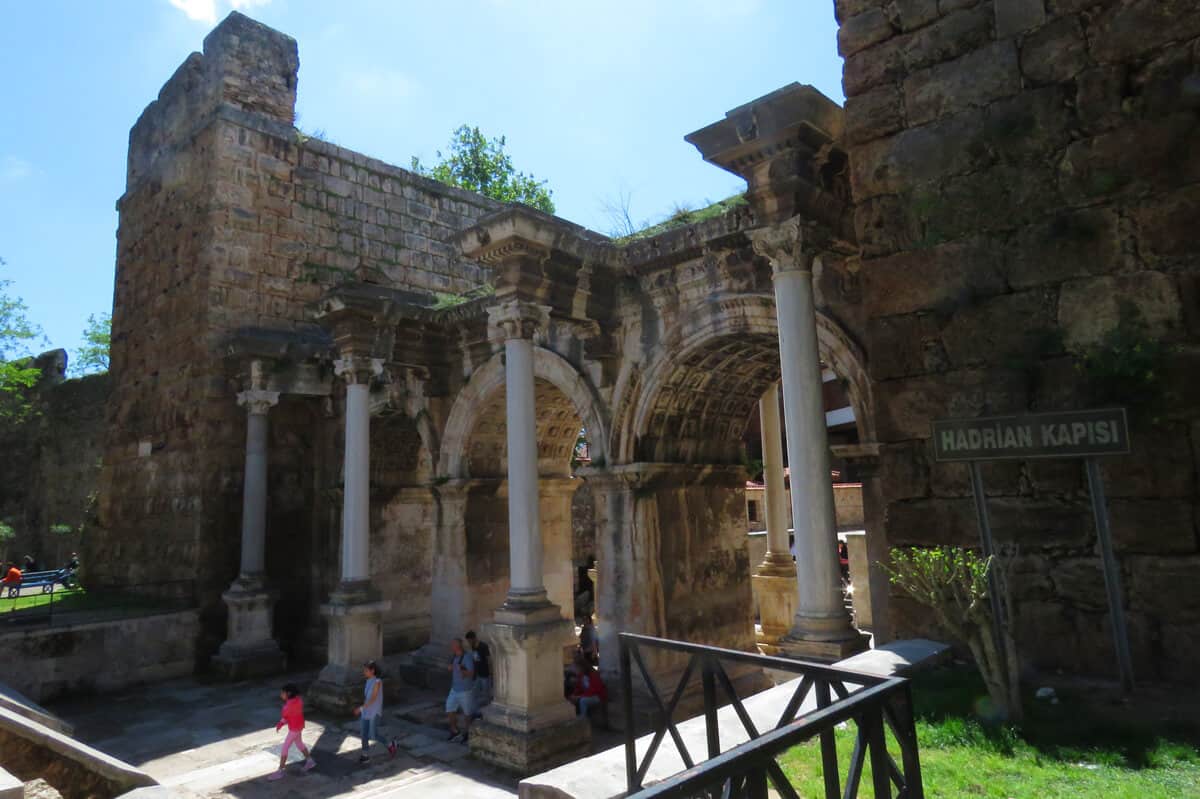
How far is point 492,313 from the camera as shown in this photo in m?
8.32

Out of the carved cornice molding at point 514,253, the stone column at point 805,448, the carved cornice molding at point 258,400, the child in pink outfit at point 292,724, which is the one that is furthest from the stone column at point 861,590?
the carved cornice molding at point 258,400

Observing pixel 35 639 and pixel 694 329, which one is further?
pixel 35 639

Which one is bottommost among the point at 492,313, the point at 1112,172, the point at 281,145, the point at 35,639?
the point at 35,639

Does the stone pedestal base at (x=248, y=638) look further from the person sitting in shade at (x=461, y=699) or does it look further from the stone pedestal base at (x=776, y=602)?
the stone pedestal base at (x=776, y=602)

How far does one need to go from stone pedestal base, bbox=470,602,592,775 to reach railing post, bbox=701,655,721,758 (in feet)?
15.1

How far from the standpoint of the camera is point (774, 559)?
38.5 feet

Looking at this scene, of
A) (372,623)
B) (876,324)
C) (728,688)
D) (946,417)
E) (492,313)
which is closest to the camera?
(728,688)

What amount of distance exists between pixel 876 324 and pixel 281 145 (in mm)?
12916

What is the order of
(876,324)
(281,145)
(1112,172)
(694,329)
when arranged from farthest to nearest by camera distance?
(281,145) < (694,329) < (876,324) < (1112,172)

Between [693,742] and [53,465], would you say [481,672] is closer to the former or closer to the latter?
[693,742]

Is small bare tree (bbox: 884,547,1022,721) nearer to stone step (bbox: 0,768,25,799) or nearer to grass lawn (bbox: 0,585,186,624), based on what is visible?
stone step (bbox: 0,768,25,799)

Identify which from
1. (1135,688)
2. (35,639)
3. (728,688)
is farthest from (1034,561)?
(35,639)

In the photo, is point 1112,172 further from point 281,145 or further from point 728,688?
point 281,145

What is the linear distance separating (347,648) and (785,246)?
7745mm
